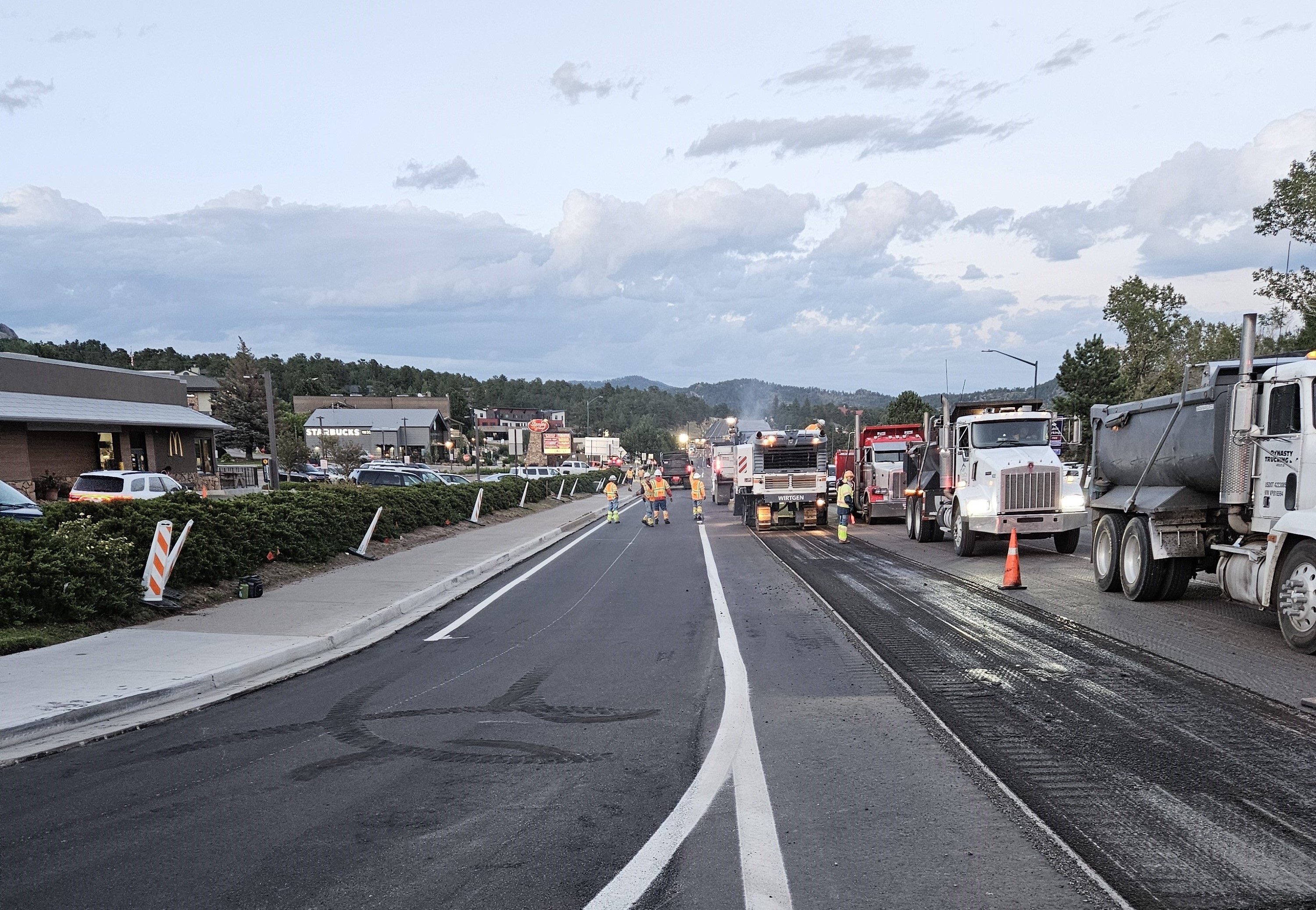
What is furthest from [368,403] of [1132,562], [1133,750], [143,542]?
[1133,750]

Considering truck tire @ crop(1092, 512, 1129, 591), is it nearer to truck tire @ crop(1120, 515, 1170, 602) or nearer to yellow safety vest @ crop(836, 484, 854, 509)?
truck tire @ crop(1120, 515, 1170, 602)

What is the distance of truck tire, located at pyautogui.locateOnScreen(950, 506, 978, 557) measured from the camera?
1811cm

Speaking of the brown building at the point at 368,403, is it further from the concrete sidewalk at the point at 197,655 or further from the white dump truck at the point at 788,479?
the concrete sidewalk at the point at 197,655

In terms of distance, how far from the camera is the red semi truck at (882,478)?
2892cm

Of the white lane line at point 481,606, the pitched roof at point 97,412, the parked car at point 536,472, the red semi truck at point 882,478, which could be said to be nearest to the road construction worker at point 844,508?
the red semi truck at point 882,478

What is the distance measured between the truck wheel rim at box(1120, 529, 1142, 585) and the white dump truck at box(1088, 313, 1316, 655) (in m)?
0.02

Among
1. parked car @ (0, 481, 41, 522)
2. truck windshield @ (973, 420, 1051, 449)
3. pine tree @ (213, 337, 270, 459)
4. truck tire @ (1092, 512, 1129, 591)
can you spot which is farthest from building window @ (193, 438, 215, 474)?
truck tire @ (1092, 512, 1129, 591)

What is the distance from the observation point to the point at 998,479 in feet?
57.7

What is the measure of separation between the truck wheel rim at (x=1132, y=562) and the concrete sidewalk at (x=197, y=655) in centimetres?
957

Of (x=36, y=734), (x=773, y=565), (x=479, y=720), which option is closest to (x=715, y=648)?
(x=479, y=720)

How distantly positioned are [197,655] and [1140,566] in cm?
1142

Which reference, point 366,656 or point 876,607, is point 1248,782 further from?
point 366,656

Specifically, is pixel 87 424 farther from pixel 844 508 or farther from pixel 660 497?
pixel 844 508

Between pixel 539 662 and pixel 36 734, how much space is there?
4.04m
